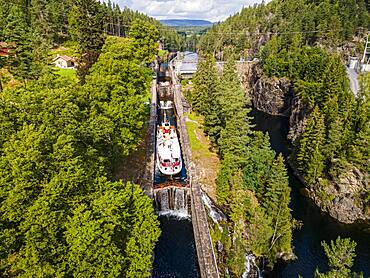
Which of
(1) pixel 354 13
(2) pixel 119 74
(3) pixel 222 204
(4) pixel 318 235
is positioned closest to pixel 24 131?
(2) pixel 119 74

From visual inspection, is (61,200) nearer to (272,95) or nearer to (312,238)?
(312,238)

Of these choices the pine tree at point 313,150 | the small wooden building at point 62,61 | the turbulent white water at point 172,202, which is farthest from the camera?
the small wooden building at point 62,61

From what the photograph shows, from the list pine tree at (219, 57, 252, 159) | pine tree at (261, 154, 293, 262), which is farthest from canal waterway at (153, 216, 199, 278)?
pine tree at (219, 57, 252, 159)

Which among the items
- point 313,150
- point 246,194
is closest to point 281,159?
point 246,194

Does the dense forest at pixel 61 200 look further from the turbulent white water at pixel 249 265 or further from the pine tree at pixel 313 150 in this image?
the pine tree at pixel 313 150

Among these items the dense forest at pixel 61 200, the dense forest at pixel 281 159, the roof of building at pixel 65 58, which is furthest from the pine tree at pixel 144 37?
the dense forest at pixel 61 200

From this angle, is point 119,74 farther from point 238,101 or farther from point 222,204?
point 222,204

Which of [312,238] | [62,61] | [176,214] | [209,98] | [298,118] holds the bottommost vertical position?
[312,238]
